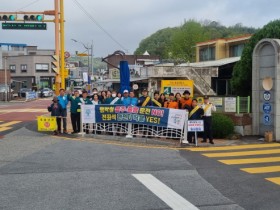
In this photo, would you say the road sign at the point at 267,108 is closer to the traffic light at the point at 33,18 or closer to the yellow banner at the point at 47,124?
the yellow banner at the point at 47,124

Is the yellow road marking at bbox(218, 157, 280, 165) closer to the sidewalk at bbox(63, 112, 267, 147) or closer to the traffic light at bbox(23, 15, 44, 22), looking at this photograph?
the sidewalk at bbox(63, 112, 267, 147)

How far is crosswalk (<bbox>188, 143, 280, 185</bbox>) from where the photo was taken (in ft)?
33.9

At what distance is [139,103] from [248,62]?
7678 mm

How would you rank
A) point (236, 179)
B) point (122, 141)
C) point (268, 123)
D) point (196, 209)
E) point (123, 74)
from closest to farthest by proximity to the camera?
point (196, 209)
point (236, 179)
point (122, 141)
point (268, 123)
point (123, 74)

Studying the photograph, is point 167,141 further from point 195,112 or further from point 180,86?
point 180,86

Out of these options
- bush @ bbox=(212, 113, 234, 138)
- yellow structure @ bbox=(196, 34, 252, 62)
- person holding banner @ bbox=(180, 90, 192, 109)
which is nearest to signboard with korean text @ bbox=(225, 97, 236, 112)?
bush @ bbox=(212, 113, 234, 138)

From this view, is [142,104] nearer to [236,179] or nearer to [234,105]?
[234,105]

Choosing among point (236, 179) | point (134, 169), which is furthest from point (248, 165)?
point (134, 169)

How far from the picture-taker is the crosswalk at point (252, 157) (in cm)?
1034

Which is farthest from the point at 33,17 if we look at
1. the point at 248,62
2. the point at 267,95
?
the point at 267,95

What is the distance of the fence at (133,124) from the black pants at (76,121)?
0.46m

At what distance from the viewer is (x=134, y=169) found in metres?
10.0

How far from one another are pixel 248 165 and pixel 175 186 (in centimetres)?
336

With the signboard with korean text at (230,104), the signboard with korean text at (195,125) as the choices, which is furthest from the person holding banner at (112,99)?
the signboard with korean text at (230,104)
